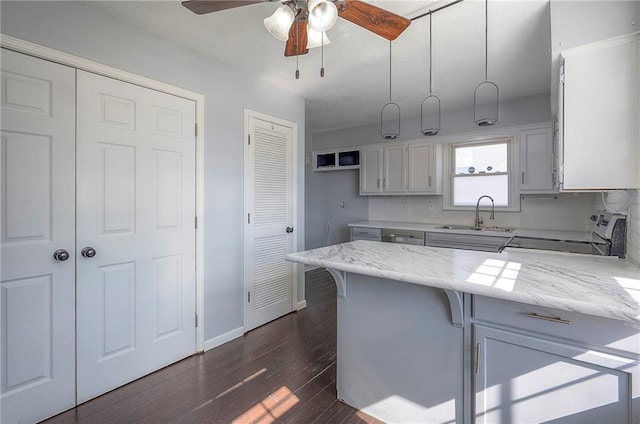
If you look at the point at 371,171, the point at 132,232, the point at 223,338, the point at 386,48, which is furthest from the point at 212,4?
the point at 371,171

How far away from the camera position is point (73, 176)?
6.22ft

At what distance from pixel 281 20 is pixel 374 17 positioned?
48 centimetres

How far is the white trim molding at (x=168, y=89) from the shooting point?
172 cm

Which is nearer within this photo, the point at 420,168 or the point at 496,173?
the point at 496,173

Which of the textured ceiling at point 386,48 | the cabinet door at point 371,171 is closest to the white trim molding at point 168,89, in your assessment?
the textured ceiling at point 386,48

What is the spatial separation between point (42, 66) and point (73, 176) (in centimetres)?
65

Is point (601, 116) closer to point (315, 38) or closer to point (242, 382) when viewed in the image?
point (315, 38)

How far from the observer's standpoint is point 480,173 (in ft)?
13.2

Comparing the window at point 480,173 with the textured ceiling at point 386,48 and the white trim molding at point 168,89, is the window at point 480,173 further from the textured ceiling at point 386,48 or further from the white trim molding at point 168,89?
the white trim molding at point 168,89

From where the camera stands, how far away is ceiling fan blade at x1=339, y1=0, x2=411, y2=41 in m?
1.50

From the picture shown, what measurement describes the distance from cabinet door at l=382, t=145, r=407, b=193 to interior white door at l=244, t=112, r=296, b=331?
5.60ft

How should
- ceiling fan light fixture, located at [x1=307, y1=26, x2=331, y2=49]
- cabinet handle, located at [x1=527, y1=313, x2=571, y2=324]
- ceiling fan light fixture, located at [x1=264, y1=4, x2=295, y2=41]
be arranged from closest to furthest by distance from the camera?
1. cabinet handle, located at [x1=527, y1=313, x2=571, y2=324]
2. ceiling fan light fixture, located at [x1=264, y1=4, x2=295, y2=41]
3. ceiling fan light fixture, located at [x1=307, y1=26, x2=331, y2=49]

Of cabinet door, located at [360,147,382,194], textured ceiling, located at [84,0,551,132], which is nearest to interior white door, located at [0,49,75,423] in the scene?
textured ceiling, located at [84,0,551,132]

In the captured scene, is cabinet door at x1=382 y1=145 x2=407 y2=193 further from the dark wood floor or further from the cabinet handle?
the cabinet handle
